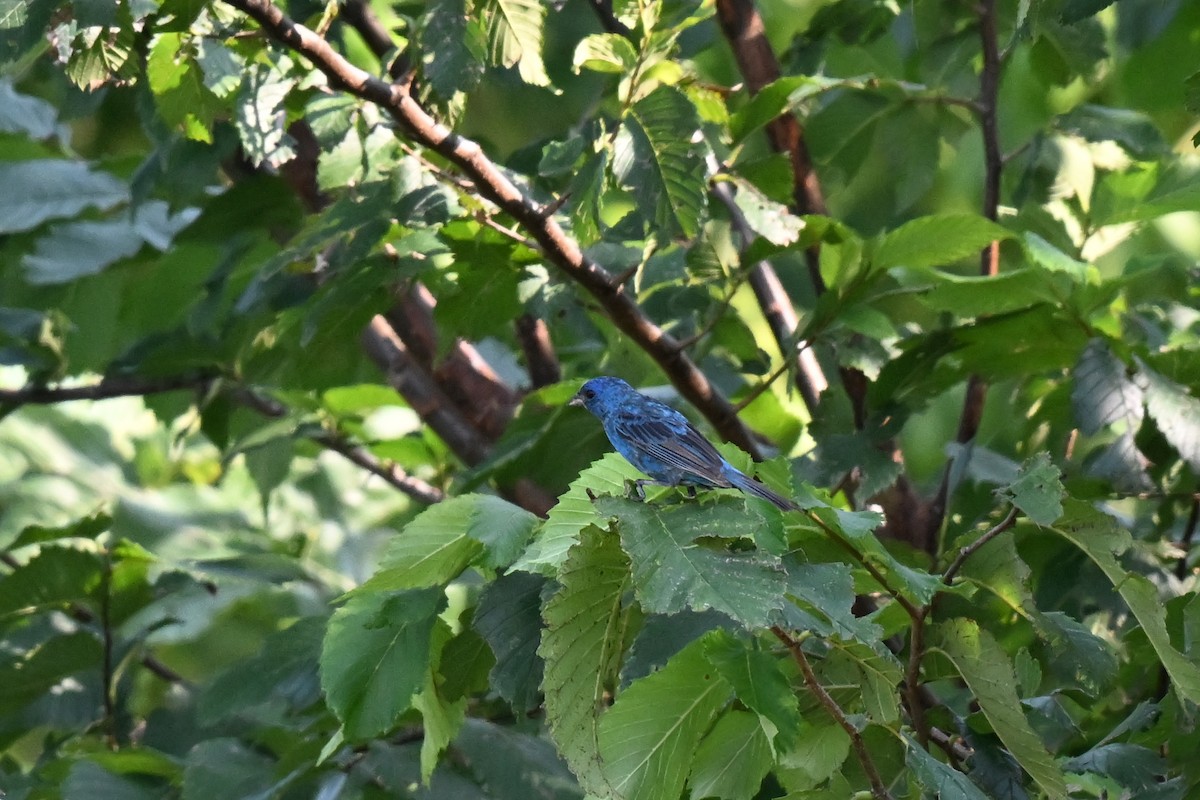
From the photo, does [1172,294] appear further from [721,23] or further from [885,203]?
[721,23]

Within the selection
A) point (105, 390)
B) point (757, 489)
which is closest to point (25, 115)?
point (105, 390)

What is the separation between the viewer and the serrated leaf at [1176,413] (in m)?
1.61

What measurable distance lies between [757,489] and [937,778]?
333 mm

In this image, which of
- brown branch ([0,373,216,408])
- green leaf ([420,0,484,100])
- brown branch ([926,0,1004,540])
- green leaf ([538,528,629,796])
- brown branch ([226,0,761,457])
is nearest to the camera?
green leaf ([538,528,629,796])

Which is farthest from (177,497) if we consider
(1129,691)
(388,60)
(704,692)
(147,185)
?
(704,692)

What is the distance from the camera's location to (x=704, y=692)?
103cm

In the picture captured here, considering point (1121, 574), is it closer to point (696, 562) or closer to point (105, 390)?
point (696, 562)

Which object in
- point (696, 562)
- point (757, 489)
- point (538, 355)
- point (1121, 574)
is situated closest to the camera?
point (696, 562)

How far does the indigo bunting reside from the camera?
1.36 meters

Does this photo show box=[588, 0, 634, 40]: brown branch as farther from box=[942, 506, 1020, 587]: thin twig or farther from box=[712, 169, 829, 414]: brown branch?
box=[942, 506, 1020, 587]: thin twig

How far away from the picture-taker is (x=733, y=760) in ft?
3.58

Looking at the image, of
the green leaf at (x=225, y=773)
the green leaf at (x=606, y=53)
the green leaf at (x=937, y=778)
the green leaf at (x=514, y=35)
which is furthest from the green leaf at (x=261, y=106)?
the green leaf at (x=937, y=778)

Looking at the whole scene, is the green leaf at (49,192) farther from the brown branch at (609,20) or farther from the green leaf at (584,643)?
the green leaf at (584,643)

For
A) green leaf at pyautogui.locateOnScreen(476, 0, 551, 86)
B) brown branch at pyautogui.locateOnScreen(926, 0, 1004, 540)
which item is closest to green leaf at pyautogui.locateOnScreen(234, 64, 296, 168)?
green leaf at pyautogui.locateOnScreen(476, 0, 551, 86)
